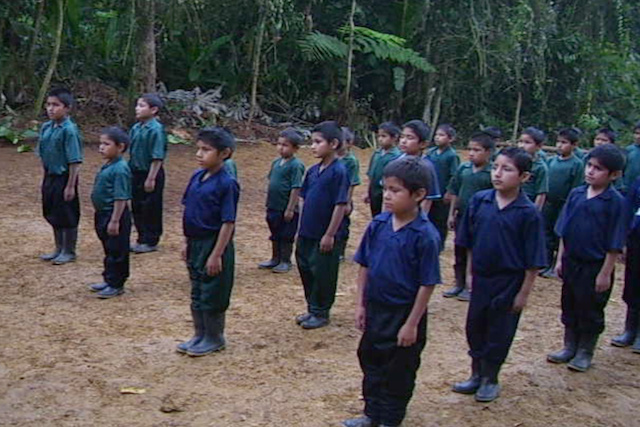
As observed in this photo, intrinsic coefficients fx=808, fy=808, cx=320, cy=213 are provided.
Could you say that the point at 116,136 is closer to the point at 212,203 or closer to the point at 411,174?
the point at 212,203

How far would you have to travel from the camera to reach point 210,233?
5.09m

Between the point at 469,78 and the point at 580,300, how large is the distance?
39.3 feet

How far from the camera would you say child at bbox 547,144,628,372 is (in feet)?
16.4

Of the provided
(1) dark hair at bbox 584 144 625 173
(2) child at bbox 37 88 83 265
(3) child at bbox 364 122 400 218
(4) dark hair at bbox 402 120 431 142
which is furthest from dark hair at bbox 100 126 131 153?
(1) dark hair at bbox 584 144 625 173

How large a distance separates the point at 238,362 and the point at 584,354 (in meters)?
2.23

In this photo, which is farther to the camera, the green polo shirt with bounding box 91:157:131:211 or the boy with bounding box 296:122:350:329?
the green polo shirt with bounding box 91:157:131:211

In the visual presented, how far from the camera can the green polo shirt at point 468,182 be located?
22.3 ft

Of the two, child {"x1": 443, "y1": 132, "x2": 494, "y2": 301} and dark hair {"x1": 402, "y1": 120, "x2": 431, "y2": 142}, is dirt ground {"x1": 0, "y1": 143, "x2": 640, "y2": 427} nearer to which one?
child {"x1": 443, "y1": 132, "x2": 494, "y2": 301}

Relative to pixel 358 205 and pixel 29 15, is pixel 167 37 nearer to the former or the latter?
pixel 29 15

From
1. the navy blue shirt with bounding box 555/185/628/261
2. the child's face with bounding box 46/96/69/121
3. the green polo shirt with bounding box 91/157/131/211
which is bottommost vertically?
the green polo shirt with bounding box 91/157/131/211

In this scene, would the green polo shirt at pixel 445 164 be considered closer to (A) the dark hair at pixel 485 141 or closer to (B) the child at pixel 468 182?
(B) the child at pixel 468 182

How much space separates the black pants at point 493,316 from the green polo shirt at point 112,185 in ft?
9.90

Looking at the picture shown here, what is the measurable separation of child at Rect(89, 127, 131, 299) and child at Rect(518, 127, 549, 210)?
11.5 feet

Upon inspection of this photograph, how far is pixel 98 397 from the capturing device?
4465 millimetres
